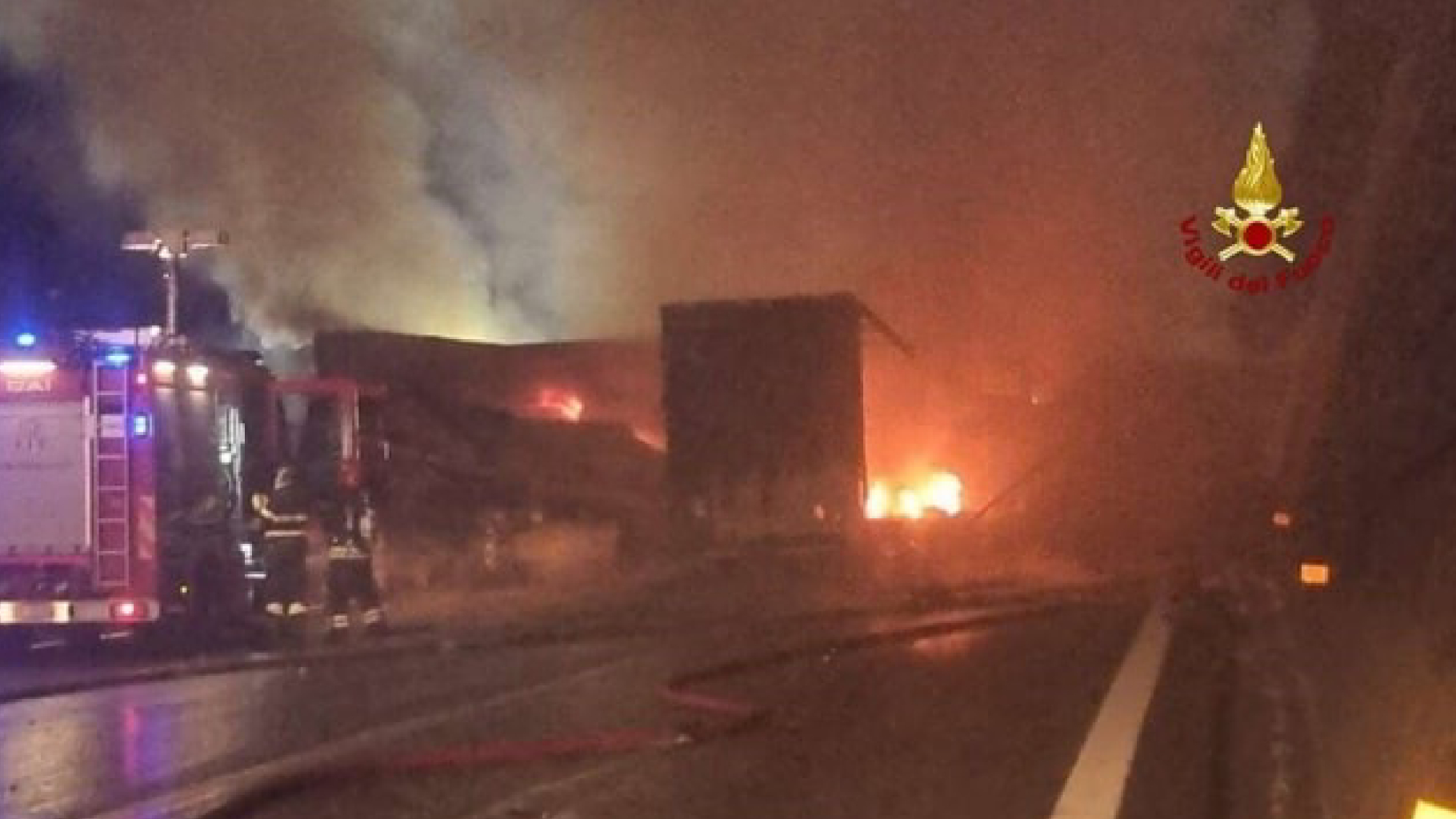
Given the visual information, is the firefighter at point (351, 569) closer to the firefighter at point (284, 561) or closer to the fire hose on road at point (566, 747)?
the firefighter at point (284, 561)

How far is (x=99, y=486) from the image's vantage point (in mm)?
18328

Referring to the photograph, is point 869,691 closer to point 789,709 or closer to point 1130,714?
point 789,709

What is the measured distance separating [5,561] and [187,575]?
150 centimetres

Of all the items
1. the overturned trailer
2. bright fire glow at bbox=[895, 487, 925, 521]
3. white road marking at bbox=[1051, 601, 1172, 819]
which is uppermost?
the overturned trailer

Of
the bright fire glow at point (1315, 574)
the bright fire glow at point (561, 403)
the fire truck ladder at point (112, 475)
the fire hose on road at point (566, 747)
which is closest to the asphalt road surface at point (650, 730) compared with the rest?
the fire hose on road at point (566, 747)

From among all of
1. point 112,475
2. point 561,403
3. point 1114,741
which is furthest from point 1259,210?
point 561,403

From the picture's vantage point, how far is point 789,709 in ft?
44.2

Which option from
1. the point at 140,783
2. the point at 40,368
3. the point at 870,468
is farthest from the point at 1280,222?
the point at 140,783

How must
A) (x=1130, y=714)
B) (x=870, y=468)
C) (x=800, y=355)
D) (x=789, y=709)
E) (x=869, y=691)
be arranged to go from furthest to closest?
1. (x=870, y=468)
2. (x=800, y=355)
3. (x=869, y=691)
4. (x=789, y=709)
5. (x=1130, y=714)

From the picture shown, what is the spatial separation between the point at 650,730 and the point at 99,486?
792 centimetres

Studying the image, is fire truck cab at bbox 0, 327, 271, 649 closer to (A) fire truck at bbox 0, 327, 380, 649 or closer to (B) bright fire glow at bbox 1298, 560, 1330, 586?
(A) fire truck at bbox 0, 327, 380, 649

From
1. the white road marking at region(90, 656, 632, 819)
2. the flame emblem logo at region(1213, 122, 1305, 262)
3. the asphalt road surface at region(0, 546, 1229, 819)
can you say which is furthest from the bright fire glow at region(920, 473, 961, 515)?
the white road marking at region(90, 656, 632, 819)

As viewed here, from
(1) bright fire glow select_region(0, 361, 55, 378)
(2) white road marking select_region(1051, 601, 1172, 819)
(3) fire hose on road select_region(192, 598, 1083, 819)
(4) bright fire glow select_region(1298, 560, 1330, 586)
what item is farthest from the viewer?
(1) bright fire glow select_region(0, 361, 55, 378)

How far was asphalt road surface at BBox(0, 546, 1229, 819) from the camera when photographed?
9.88 m
